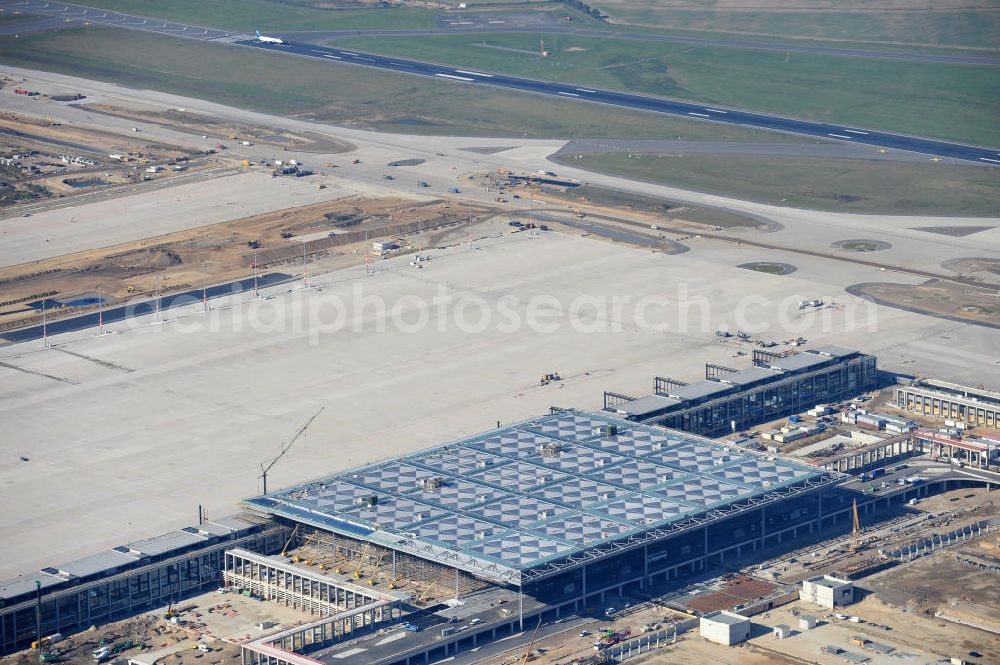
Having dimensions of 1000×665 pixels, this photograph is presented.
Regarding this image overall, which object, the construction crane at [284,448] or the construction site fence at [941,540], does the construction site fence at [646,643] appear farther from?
the construction crane at [284,448]

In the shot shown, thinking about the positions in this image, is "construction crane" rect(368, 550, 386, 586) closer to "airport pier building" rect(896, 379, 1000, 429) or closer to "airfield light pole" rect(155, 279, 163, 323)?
"airport pier building" rect(896, 379, 1000, 429)

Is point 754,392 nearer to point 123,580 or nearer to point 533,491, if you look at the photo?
point 533,491

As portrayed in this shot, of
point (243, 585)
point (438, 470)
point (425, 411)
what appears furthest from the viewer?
point (425, 411)

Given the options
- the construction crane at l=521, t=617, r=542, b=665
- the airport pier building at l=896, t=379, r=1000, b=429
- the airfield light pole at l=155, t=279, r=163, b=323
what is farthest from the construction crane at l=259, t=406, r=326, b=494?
the airport pier building at l=896, t=379, r=1000, b=429

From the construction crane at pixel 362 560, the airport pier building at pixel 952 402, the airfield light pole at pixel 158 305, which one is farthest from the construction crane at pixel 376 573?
the airfield light pole at pixel 158 305

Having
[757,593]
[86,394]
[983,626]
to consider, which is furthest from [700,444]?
[86,394]

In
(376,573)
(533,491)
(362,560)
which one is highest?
(533,491)

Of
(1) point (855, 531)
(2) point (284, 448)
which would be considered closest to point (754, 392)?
(1) point (855, 531)

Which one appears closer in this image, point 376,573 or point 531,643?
point 531,643

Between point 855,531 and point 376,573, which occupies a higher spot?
point 376,573

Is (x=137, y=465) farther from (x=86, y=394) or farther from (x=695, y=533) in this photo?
(x=695, y=533)
